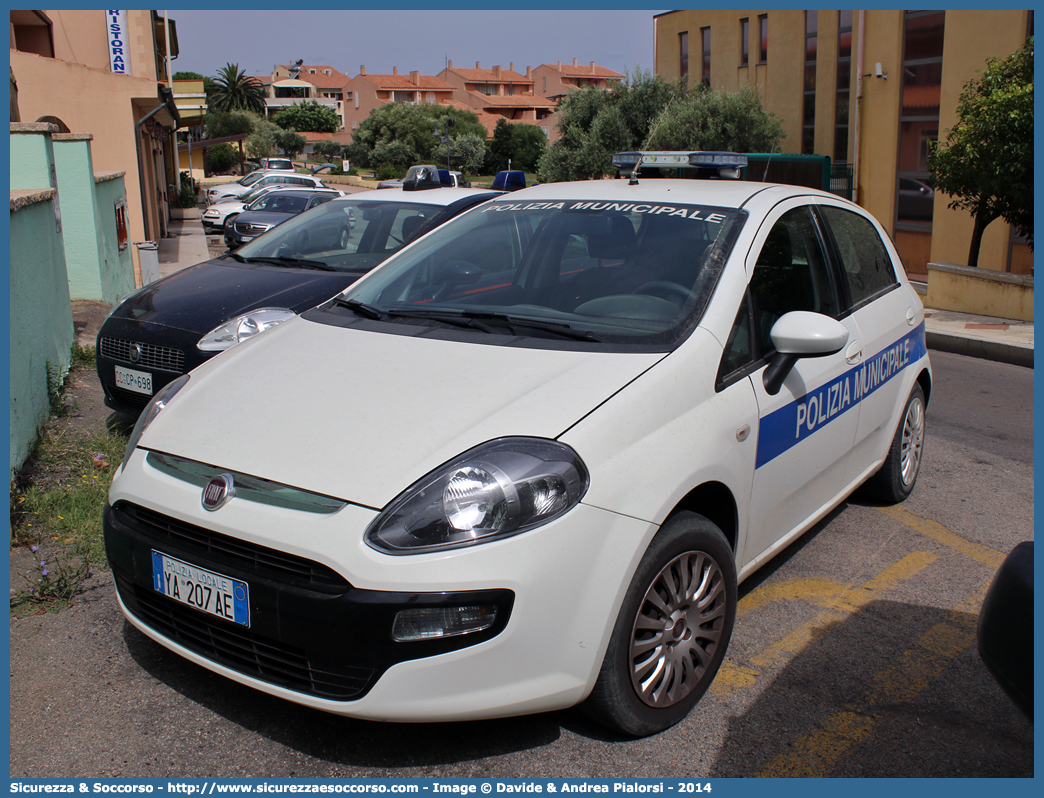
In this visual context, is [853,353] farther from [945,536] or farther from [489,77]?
[489,77]

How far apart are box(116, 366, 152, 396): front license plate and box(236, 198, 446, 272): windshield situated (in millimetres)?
1563

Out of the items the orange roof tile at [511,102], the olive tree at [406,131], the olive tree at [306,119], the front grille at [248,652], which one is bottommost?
the front grille at [248,652]

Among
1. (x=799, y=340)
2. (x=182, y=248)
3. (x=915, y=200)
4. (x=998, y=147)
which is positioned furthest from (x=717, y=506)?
(x=182, y=248)

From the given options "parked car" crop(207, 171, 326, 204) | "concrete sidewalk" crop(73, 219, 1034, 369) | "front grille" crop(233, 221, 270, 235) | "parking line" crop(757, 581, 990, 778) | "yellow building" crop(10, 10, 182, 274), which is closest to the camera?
"parking line" crop(757, 581, 990, 778)

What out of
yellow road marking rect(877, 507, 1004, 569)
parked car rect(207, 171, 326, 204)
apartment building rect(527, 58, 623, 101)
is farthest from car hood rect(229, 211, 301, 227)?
apartment building rect(527, 58, 623, 101)

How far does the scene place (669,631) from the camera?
8.67 feet

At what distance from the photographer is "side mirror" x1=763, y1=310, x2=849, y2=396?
292 cm

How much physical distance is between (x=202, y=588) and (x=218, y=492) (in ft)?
0.91

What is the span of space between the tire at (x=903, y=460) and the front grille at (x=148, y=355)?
3.96 meters

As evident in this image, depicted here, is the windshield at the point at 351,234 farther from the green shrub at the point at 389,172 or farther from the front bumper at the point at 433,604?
the green shrub at the point at 389,172

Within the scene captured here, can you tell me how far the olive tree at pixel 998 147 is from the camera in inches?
440

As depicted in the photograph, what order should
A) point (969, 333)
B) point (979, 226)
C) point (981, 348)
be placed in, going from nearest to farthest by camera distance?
point (981, 348), point (969, 333), point (979, 226)

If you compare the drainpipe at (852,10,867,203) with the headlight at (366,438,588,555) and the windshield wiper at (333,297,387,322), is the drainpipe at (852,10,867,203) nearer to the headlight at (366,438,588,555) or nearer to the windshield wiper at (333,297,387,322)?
the windshield wiper at (333,297,387,322)

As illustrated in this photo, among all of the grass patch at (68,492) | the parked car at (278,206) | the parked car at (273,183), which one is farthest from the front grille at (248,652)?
the parked car at (273,183)
